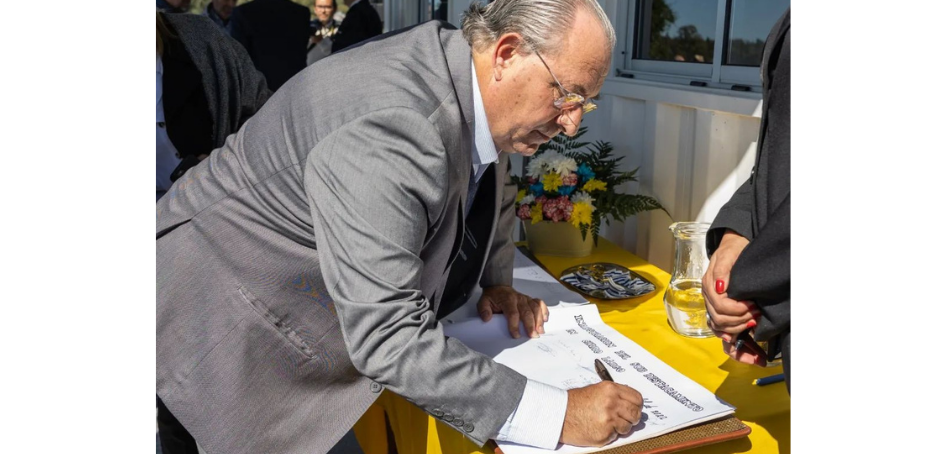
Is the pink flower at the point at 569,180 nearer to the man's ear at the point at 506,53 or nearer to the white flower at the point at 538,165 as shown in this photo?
the white flower at the point at 538,165

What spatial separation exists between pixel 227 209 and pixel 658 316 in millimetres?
1025

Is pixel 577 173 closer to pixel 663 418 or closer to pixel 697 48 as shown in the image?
pixel 697 48

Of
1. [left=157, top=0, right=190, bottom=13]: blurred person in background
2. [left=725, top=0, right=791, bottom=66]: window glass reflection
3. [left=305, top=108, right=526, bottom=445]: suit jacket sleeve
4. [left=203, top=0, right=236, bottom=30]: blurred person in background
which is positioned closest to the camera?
[left=305, top=108, right=526, bottom=445]: suit jacket sleeve

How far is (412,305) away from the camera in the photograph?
115cm

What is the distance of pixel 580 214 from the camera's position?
7.39ft

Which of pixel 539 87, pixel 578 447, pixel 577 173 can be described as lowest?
pixel 578 447

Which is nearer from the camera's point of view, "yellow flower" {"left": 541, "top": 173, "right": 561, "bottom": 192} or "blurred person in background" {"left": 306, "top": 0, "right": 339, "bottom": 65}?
"yellow flower" {"left": 541, "top": 173, "right": 561, "bottom": 192}

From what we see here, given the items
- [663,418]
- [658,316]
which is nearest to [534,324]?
[658,316]

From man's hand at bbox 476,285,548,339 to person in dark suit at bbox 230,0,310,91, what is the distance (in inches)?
155

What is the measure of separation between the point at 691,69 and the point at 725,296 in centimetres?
146

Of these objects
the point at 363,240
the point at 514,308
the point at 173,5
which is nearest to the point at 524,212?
the point at 514,308

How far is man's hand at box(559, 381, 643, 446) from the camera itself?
3.85 feet

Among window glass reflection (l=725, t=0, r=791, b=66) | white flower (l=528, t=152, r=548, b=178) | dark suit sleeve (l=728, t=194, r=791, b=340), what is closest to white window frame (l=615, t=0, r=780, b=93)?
window glass reflection (l=725, t=0, r=791, b=66)

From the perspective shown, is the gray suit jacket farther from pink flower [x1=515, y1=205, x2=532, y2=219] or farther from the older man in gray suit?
pink flower [x1=515, y1=205, x2=532, y2=219]
